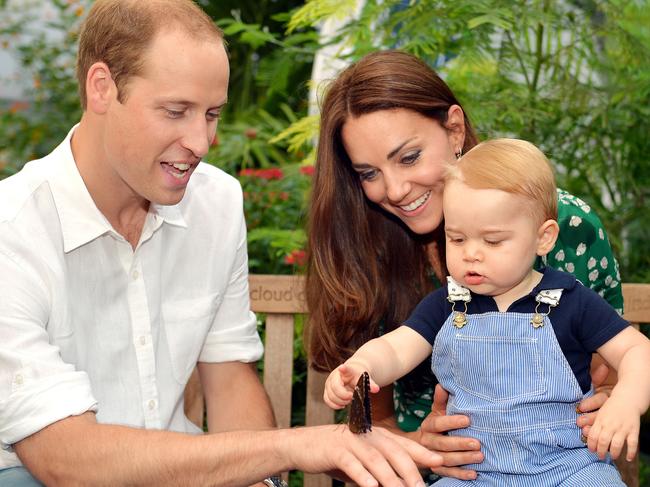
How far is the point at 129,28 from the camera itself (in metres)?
2.97

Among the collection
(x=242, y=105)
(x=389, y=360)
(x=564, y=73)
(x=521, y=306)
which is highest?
(x=564, y=73)

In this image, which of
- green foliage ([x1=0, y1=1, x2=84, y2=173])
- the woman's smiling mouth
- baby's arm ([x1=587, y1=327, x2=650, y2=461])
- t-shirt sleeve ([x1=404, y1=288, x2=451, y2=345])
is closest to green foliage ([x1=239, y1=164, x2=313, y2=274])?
the woman's smiling mouth

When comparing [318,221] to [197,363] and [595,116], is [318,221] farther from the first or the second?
[595,116]

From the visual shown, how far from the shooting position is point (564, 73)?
174 inches

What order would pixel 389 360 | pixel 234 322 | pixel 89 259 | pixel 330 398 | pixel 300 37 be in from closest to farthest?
pixel 330 398 < pixel 389 360 < pixel 89 259 < pixel 234 322 < pixel 300 37

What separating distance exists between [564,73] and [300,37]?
1.25m

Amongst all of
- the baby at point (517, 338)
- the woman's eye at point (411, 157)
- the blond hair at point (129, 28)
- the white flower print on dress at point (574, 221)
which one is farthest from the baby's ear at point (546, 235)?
the blond hair at point (129, 28)

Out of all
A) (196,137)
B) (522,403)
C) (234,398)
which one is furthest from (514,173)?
(234,398)

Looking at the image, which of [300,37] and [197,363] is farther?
[300,37]

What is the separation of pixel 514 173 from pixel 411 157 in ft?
2.04

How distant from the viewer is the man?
2633 millimetres

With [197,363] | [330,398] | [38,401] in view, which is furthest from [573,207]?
[38,401]

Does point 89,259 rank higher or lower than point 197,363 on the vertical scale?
higher

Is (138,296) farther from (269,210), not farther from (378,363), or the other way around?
(269,210)
